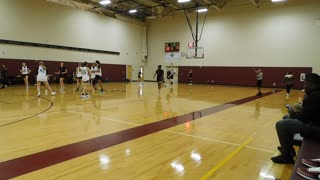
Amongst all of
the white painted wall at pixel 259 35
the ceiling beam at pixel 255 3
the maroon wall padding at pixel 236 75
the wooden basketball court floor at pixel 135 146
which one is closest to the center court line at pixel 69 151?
the wooden basketball court floor at pixel 135 146

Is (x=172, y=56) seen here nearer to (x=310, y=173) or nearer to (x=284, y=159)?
(x=284, y=159)

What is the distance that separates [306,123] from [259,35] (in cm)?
2063

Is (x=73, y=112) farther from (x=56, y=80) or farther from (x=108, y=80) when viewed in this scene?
(x=108, y=80)

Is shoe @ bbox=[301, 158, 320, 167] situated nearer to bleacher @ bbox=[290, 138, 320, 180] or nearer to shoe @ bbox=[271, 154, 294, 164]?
bleacher @ bbox=[290, 138, 320, 180]

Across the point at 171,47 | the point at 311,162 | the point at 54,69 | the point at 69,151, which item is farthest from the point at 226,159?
the point at 171,47

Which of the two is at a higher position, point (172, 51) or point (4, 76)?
point (172, 51)

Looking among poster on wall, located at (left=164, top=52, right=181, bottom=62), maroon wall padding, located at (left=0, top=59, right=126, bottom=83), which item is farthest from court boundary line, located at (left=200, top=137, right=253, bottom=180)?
poster on wall, located at (left=164, top=52, right=181, bottom=62)

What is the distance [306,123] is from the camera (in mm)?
3469

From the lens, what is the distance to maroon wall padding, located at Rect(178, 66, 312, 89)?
829 inches

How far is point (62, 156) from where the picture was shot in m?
3.80

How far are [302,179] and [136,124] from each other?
425 centimetres

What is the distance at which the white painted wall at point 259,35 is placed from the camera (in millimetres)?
20188

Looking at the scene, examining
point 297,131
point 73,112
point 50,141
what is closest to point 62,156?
point 50,141

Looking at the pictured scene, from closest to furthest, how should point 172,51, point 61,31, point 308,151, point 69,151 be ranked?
1. point 308,151
2. point 69,151
3. point 61,31
4. point 172,51
